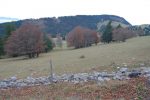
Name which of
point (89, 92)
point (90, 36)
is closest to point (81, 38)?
point (90, 36)

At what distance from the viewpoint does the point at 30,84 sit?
84.7 ft

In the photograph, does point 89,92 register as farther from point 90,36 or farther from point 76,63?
point 90,36

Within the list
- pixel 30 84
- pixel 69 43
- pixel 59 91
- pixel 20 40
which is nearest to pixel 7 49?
pixel 20 40

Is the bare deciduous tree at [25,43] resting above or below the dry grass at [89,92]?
below

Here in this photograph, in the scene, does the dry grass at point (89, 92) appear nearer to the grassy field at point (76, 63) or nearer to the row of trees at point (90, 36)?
the grassy field at point (76, 63)

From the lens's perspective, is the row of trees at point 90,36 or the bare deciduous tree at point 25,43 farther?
the row of trees at point 90,36

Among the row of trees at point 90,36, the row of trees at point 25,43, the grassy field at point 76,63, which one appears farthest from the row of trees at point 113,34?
the grassy field at point 76,63

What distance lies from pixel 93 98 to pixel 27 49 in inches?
2685

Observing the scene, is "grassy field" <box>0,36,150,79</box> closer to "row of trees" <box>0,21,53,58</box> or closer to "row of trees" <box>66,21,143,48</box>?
"row of trees" <box>0,21,53,58</box>

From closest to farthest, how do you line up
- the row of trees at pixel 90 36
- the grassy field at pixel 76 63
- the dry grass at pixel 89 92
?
the dry grass at pixel 89 92 → the grassy field at pixel 76 63 → the row of trees at pixel 90 36

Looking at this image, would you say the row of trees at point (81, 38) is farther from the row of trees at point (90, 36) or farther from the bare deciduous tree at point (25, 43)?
the bare deciduous tree at point (25, 43)

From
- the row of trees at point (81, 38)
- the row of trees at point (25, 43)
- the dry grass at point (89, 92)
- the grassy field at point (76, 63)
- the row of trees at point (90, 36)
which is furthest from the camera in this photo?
the row of trees at point (90, 36)

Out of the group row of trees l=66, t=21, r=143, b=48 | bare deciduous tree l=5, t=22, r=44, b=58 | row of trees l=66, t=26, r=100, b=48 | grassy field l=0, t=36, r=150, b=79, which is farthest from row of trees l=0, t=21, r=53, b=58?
row of trees l=66, t=21, r=143, b=48

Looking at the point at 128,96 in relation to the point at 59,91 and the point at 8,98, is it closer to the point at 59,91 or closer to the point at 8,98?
the point at 59,91
